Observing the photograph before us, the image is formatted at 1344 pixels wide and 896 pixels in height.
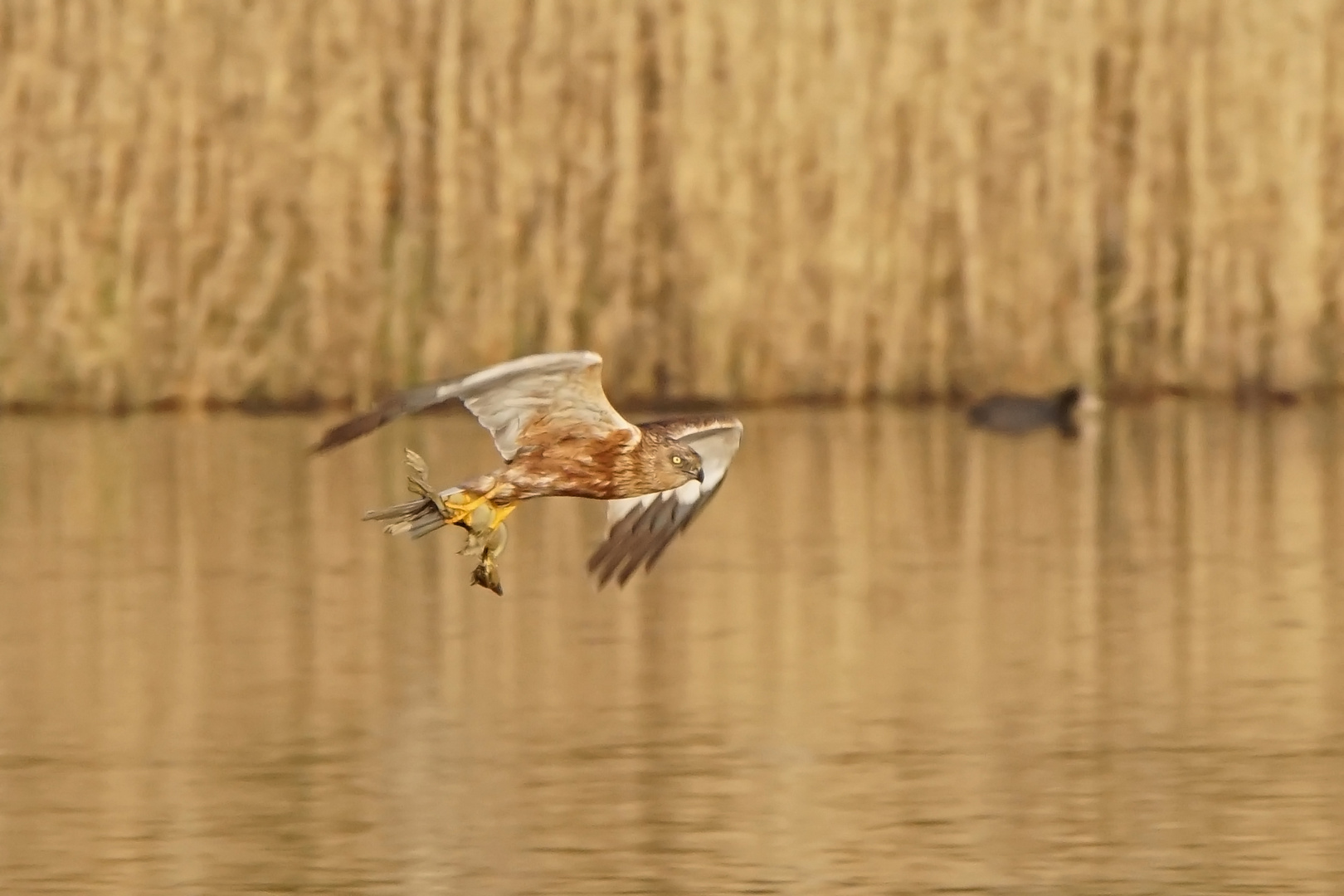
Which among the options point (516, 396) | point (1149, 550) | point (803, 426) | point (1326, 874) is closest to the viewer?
point (1326, 874)

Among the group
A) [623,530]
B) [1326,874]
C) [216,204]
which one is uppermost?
[216,204]

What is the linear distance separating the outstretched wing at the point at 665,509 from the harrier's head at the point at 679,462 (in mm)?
346

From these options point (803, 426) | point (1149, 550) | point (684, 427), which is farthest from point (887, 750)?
point (803, 426)

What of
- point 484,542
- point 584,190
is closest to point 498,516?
point 484,542

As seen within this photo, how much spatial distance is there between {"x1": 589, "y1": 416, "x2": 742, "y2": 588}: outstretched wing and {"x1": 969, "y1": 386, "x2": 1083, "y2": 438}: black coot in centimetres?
863

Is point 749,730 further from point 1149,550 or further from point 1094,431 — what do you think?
point 1094,431

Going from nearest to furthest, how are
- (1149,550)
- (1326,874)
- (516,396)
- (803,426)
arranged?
(1326,874) < (516,396) < (1149,550) < (803,426)

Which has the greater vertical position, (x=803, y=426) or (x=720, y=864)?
(x=803, y=426)

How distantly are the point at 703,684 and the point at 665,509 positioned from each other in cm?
85

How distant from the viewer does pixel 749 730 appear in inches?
389

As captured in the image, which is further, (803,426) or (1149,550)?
(803,426)

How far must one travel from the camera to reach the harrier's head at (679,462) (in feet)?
30.9

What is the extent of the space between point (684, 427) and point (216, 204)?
982 cm

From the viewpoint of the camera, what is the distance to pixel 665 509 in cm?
1013
